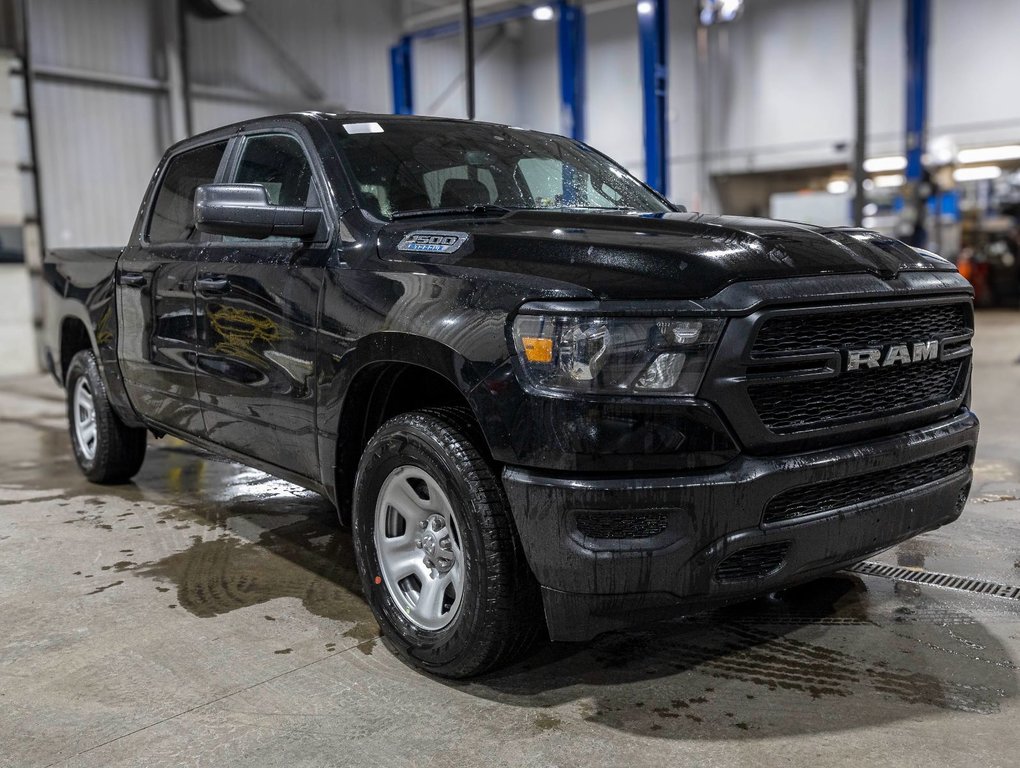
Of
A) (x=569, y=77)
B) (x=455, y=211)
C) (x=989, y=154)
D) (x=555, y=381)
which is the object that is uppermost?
(x=569, y=77)

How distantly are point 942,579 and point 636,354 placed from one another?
195 centimetres

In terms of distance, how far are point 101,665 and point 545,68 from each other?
915 inches

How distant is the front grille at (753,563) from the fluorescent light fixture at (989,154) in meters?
19.7

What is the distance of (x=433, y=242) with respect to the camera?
2.72 m

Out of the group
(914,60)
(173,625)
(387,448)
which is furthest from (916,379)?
(914,60)

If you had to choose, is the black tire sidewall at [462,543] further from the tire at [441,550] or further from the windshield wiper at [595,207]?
the windshield wiper at [595,207]

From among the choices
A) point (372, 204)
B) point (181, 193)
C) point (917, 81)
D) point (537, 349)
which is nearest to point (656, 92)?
point (917, 81)

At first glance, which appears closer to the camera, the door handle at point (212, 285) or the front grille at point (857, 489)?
the front grille at point (857, 489)

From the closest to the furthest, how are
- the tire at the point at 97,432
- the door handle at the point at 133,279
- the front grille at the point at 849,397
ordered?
1. the front grille at the point at 849,397
2. the door handle at the point at 133,279
3. the tire at the point at 97,432

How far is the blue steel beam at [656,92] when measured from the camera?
1225 centimetres

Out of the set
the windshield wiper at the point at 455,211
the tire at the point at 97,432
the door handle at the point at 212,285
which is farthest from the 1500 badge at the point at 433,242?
the tire at the point at 97,432

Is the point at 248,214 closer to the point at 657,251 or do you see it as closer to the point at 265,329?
the point at 265,329

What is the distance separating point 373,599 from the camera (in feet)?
9.48

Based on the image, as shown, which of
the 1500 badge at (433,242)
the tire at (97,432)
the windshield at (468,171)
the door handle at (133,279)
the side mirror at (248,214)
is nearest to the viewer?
the 1500 badge at (433,242)
